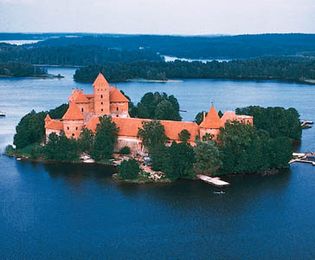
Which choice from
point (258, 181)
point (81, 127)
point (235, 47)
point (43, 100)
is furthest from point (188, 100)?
point (235, 47)

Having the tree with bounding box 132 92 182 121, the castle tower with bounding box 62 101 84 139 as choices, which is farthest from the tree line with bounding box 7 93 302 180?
the tree with bounding box 132 92 182 121

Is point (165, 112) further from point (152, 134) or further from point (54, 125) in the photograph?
point (152, 134)

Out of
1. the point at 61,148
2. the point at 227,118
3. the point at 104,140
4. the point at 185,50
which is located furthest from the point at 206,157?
the point at 185,50

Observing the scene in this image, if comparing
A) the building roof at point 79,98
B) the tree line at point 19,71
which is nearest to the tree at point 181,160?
the building roof at point 79,98

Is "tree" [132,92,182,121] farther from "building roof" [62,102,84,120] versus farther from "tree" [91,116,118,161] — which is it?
"tree" [91,116,118,161]

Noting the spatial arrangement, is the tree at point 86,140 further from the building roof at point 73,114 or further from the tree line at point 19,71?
the tree line at point 19,71

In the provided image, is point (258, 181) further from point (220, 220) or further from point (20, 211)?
point (20, 211)
